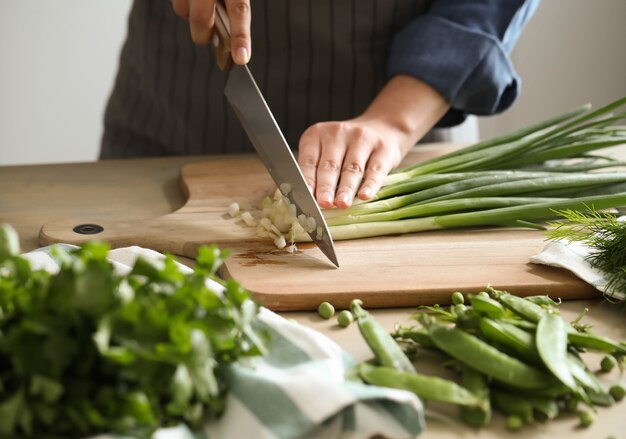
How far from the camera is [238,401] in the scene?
103cm

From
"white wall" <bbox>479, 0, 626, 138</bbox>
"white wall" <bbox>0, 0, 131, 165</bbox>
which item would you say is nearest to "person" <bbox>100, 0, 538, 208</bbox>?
"white wall" <bbox>479, 0, 626, 138</bbox>

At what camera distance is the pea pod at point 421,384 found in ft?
3.45

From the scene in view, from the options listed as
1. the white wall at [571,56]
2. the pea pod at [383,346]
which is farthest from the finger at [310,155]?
the white wall at [571,56]

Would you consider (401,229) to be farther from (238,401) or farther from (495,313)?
(238,401)

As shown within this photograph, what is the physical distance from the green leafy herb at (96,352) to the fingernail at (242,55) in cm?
77

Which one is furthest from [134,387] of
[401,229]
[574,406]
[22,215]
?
[22,215]

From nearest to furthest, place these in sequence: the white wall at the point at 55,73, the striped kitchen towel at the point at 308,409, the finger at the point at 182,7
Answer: the striped kitchen towel at the point at 308,409, the finger at the point at 182,7, the white wall at the point at 55,73

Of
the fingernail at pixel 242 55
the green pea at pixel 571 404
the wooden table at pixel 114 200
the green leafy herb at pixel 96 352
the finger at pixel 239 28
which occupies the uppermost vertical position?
the finger at pixel 239 28

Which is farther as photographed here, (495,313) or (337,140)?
(337,140)

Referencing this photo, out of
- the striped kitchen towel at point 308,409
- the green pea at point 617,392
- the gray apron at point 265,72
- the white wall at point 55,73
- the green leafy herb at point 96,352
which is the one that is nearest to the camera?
the green leafy herb at point 96,352

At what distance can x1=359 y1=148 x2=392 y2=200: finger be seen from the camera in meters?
1.75

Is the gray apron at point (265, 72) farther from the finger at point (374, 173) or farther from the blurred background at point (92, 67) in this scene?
the blurred background at point (92, 67)

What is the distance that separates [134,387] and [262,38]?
141 cm

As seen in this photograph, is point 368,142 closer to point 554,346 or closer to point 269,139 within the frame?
point 269,139
